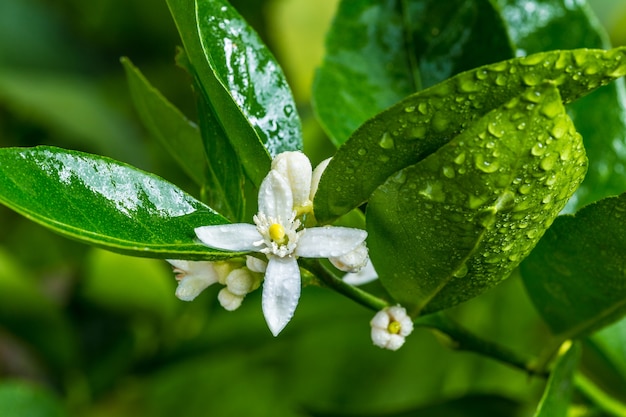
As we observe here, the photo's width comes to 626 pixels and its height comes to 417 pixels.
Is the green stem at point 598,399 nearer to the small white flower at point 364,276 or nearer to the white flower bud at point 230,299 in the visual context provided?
the small white flower at point 364,276

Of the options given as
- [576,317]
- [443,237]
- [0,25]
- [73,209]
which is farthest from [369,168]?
[0,25]

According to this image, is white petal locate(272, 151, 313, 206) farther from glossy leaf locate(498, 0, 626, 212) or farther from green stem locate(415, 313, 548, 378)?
glossy leaf locate(498, 0, 626, 212)

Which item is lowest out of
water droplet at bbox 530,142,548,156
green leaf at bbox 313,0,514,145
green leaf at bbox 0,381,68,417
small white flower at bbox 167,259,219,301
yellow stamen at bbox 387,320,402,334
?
green leaf at bbox 0,381,68,417

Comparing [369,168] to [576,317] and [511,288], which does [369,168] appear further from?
[511,288]

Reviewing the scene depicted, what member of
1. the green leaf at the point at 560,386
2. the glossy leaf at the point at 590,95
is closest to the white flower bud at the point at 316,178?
the green leaf at the point at 560,386

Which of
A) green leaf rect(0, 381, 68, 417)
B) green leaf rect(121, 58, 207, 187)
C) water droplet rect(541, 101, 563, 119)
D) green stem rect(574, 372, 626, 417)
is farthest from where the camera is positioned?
green leaf rect(0, 381, 68, 417)

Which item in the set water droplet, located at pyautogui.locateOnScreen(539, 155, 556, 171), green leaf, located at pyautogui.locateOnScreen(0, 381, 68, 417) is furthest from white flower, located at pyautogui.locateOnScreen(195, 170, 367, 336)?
green leaf, located at pyautogui.locateOnScreen(0, 381, 68, 417)
